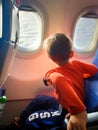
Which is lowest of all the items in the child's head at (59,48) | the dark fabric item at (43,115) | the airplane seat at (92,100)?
the dark fabric item at (43,115)

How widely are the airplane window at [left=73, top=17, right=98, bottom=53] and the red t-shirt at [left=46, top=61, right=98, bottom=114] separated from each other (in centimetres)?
63

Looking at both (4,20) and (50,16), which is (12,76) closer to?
(50,16)

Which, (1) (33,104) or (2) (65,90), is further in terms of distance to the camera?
(1) (33,104)

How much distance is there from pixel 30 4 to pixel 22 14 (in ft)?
0.61

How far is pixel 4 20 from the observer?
1244 millimetres

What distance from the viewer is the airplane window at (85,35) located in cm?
224

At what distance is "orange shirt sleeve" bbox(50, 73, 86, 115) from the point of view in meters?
1.31

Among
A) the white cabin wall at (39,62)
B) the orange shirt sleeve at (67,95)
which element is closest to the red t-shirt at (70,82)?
the orange shirt sleeve at (67,95)

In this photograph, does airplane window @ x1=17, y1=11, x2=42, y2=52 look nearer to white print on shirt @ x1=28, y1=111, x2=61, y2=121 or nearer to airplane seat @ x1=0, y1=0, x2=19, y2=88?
white print on shirt @ x1=28, y1=111, x2=61, y2=121

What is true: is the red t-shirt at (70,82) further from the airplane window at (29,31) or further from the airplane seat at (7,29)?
the airplane window at (29,31)

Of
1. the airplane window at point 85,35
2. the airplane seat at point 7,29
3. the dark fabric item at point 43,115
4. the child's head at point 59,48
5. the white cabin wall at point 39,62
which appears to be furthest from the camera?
the airplane window at point 85,35

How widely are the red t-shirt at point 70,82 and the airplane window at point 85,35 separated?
2.05 feet

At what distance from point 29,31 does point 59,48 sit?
2.34ft

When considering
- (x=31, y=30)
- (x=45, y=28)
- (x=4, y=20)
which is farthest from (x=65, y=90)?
(x=31, y=30)
